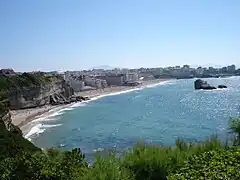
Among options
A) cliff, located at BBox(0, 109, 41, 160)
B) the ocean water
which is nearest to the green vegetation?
the ocean water

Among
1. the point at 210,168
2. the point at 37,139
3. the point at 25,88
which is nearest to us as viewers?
the point at 210,168

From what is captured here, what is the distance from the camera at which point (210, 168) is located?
5.29m

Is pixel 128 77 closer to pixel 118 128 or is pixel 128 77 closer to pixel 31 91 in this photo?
pixel 31 91

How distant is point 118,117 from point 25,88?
80.9 ft

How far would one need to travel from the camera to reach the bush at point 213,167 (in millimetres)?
4922

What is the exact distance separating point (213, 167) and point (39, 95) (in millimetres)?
80306

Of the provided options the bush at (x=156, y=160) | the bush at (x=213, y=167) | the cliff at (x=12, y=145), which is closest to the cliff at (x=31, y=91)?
the cliff at (x=12, y=145)

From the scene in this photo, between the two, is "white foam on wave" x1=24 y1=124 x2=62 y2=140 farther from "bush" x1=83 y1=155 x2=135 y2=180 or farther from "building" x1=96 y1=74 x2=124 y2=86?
"building" x1=96 y1=74 x2=124 y2=86

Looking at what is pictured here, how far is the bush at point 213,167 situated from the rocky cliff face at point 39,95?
221 ft

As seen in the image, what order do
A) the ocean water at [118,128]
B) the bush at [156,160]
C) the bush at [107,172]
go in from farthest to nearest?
the ocean water at [118,128] < the bush at [156,160] < the bush at [107,172]

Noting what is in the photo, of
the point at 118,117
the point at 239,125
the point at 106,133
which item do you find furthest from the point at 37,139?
the point at 239,125

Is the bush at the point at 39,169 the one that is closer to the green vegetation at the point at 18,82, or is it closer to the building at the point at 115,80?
the green vegetation at the point at 18,82

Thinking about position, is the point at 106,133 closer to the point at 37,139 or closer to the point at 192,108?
the point at 37,139

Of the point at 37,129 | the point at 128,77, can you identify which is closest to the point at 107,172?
the point at 37,129
